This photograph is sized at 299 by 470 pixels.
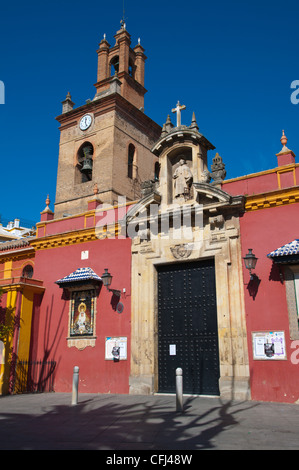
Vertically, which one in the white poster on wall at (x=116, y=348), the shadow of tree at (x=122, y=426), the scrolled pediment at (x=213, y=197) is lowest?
the shadow of tree at (x=122, y=426)

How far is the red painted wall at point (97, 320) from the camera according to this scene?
12953 mm

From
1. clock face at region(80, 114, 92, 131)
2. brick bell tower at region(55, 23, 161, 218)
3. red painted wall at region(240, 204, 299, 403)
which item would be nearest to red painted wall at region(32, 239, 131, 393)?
red painted wall at region(240, 204, 299, 403)

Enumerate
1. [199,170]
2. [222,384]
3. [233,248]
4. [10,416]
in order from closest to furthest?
[10,416] → [222,384] → [233,248] → [199,170]

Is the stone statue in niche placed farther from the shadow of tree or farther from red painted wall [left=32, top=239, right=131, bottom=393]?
the shadow of tree

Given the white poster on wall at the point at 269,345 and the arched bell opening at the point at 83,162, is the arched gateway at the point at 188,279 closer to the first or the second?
the white poster on wall at the point at 269,345

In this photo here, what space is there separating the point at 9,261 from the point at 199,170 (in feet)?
31.1

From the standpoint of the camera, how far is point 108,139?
2367 cm

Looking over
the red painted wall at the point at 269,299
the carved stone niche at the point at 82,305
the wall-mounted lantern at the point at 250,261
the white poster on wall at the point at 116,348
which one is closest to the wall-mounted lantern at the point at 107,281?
the carved stone niche at the point at 82,305

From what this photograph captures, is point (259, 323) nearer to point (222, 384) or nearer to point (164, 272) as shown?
point (222, 384)

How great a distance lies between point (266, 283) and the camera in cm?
1097

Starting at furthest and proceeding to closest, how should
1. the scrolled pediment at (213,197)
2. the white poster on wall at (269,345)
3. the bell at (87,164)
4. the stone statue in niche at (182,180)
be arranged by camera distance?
the bell at (87,164) < the stone statue in niche at (182,180) < the scrolled pediment at (213,197) < the white poster on wall at (269,345)

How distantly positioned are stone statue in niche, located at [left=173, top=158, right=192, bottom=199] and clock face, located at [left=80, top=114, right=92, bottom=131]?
522 inches

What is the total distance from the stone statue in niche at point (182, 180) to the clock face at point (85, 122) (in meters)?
13.3
